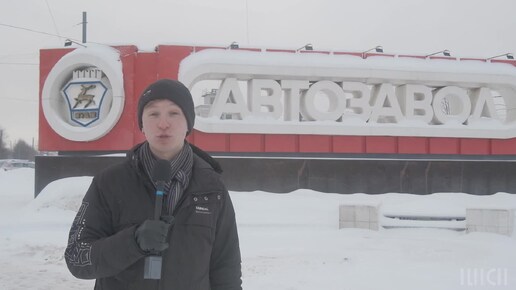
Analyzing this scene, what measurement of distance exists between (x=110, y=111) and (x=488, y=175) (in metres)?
13.3

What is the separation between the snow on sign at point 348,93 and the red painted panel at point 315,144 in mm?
264

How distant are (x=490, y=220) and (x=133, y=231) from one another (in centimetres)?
1021

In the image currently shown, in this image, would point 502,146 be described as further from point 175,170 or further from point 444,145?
point 175,170

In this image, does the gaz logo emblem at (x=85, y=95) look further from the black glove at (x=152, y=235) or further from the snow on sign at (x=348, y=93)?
the black glove at (x=152, y=235)

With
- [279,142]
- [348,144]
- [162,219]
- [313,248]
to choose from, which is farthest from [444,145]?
[162,219]

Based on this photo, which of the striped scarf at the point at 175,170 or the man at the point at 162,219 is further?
the striped scarf at the point at 175,170

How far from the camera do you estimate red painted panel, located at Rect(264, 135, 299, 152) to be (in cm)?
1524

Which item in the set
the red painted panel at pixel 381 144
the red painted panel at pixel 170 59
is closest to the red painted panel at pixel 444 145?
the red painted panel at pixel 381 144

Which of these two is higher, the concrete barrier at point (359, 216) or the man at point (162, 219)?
the man at point (162, 219)

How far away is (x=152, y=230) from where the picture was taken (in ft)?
6.22

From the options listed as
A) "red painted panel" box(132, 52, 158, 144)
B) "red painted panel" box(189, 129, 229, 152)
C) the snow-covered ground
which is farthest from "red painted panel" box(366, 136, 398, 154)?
"red painted panel" box(132, 52, 158, 144)

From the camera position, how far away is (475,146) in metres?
16.2

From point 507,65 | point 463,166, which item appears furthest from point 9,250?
point 507,65

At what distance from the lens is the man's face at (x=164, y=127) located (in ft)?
7.41
